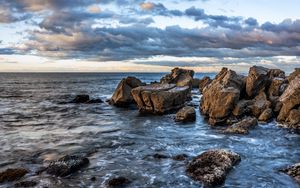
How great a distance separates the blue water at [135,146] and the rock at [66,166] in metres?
0.48

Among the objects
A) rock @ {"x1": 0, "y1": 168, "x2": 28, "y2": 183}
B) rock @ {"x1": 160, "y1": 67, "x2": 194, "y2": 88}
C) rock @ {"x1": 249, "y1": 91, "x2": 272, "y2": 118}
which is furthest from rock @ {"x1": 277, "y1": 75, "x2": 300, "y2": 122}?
rock @ {"x1": 160, "y1": 67, "x2": 194, "y2": 88}

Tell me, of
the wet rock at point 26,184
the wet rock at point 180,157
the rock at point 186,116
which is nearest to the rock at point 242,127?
the rock at point 186,116

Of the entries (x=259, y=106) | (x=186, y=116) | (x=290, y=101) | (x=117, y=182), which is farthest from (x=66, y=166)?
(x=259, y=106)

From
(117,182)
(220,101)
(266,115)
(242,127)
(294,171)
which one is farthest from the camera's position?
(220,101)

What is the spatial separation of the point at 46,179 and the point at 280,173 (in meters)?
13.2

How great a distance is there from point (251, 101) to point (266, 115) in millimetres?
4390

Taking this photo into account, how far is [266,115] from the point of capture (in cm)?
3766

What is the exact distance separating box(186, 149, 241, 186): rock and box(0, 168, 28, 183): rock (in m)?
9.44

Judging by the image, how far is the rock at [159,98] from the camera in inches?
1752

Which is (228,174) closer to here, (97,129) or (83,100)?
(97,129)

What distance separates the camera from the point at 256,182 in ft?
64.5

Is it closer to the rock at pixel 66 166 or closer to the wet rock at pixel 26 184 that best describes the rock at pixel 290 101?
the rock at pixel 66 166

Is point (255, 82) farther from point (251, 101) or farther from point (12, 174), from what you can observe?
point (12, 174)

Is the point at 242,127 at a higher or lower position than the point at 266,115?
lower
